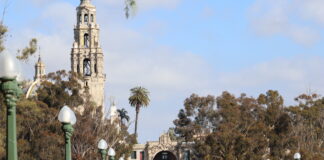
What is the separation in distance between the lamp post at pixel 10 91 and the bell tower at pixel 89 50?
92.2 metres

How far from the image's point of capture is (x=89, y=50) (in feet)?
354

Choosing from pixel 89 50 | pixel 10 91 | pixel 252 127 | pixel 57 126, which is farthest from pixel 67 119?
pixel 89 50

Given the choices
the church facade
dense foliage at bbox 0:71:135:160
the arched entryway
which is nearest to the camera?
dense foliage at bbox 0:71:135:160

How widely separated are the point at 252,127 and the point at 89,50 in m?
34.4

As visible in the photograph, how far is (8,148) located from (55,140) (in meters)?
48.1

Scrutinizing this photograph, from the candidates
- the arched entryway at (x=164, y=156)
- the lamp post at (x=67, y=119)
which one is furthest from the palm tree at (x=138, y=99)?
the lamp post at (x=67, y=119)

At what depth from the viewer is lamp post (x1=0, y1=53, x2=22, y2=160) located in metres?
13.5

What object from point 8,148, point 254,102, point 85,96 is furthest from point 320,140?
point 8,148

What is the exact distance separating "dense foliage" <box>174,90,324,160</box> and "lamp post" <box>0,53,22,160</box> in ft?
206

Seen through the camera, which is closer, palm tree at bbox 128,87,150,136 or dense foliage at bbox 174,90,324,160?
dense foliage at bbox 174,90,324,160

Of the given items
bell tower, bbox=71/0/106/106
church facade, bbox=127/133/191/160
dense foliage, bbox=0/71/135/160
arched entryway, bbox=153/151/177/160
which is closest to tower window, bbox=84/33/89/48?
bell tower, bbox=71/0/106/106

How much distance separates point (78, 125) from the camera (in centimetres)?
6800

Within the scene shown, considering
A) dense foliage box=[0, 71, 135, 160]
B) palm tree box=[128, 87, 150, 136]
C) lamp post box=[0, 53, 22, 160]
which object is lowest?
lamp post box=[0, 53, 22, 160]

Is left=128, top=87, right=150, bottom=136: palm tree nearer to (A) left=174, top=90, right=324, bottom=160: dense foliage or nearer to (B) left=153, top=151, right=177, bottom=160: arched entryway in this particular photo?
(B) left=153, top=151, right=177, bottom=160: arched entryway
